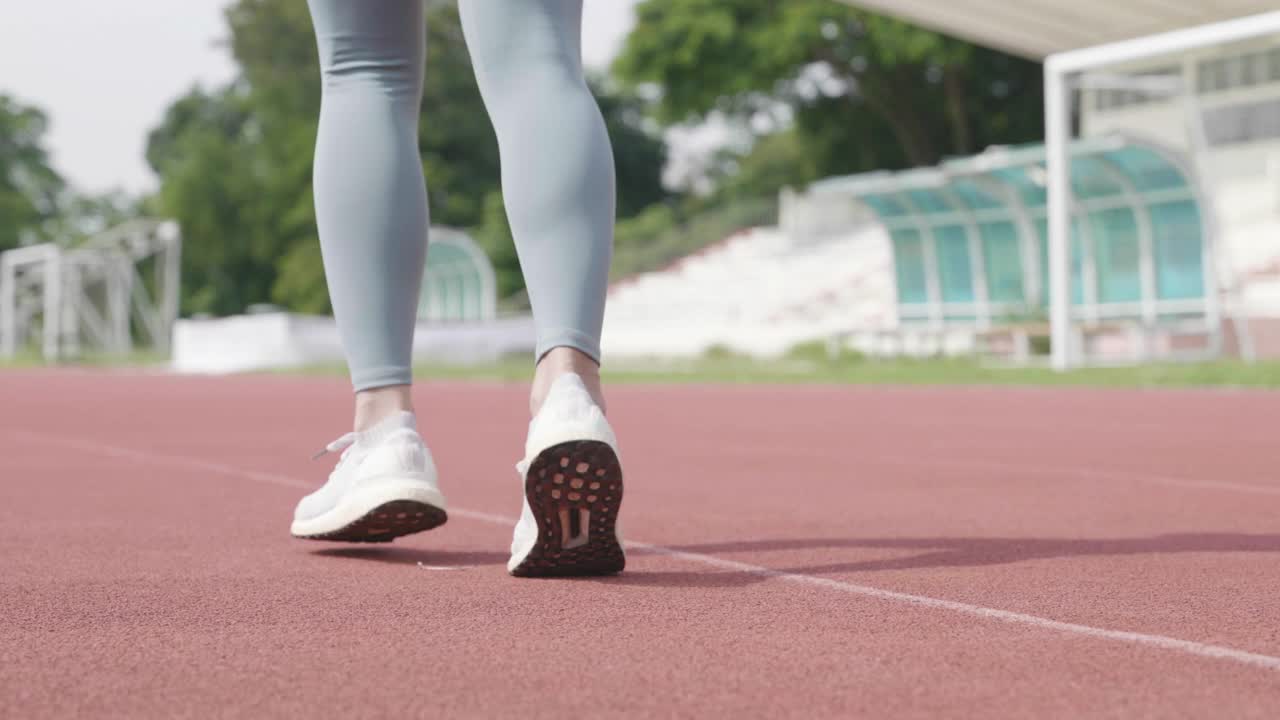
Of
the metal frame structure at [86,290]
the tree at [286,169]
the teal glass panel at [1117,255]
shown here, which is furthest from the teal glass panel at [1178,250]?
the tree at [286,169]

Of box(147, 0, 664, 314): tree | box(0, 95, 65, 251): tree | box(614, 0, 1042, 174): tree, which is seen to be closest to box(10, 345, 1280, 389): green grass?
box(614, 0, 1042, 174): tree

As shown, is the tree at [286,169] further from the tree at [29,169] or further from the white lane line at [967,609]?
the white lane line at [967,609]

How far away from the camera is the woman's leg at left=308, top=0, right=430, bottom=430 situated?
2.90 meters

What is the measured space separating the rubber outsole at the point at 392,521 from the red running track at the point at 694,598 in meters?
0.06

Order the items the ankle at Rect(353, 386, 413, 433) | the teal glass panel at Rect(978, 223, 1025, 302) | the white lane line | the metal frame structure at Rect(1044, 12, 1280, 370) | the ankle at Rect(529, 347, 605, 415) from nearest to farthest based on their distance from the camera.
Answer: the white lane line < the ankle at Rect(529, 347, 605, 415) < the ankle at Rect(353, 386, 413, 433) < the metal frame structure at Rect(1044, 12, 1280, 370) < the teal glass panel at Rect(978, 223, 1025, 302)

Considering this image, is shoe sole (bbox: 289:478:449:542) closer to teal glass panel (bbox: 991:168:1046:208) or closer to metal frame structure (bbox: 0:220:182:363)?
teal glass panel (bbox: 991:168:1046:208)

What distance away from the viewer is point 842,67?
4050 centimetres

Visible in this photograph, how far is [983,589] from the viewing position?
2527 millimetres

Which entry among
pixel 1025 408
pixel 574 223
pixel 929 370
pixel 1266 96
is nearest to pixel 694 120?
pixel 1266 96

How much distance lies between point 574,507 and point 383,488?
44 cm

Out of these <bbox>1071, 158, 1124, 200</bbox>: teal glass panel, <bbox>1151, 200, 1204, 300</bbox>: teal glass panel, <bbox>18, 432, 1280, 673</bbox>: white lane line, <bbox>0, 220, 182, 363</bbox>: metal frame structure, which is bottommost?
<bbox>18, 432, 1280, 673</bbox>: white lane line

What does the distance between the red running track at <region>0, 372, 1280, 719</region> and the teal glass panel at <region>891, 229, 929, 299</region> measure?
53.9 feet

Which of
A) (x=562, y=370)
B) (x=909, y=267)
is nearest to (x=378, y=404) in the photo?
(x=562, y=370)

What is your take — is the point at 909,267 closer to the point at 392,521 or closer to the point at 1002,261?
the point at 1002,261
